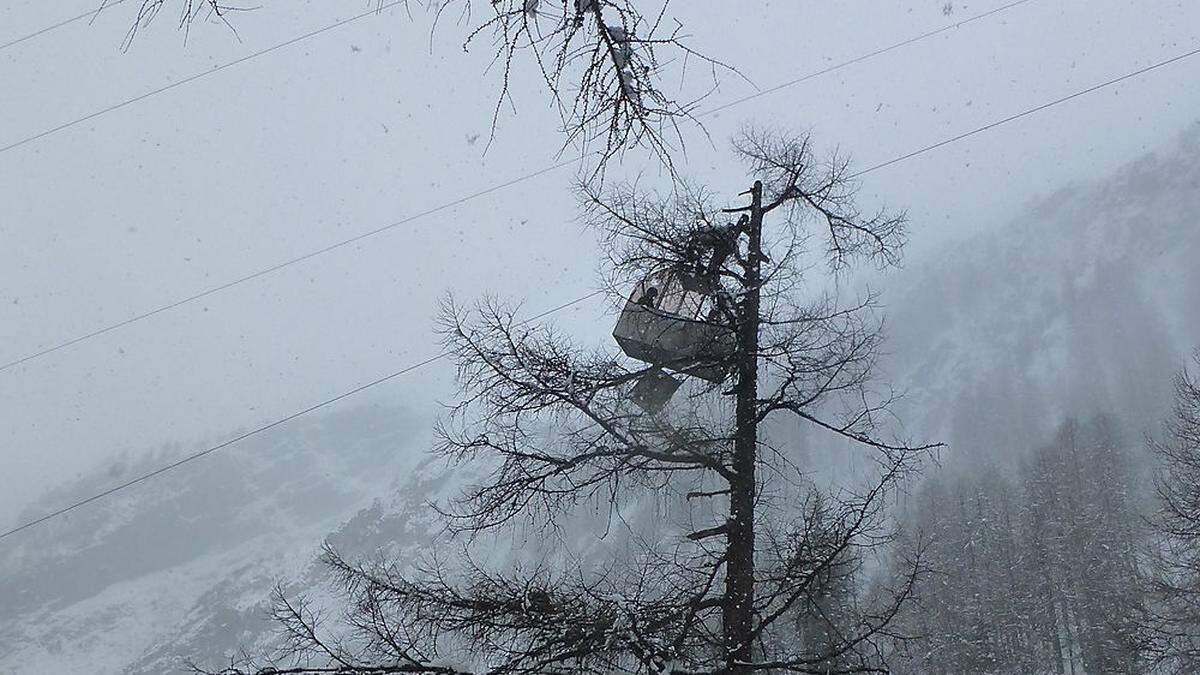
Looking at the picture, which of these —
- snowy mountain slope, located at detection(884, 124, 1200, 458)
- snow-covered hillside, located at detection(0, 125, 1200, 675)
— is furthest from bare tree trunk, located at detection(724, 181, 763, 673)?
snowy mountain slope, located at detection(884, 124, 1200, 458)

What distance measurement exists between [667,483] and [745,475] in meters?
0.44

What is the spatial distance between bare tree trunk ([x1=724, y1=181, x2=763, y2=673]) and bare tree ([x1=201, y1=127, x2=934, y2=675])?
0.01 metres

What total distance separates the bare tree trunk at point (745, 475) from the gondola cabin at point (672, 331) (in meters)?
0.13

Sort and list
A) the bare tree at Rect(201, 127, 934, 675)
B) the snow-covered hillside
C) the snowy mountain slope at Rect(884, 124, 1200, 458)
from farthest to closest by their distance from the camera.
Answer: the snow-covered hillside
the snowy mountain slope at Rect(884, 124, 1200, 458)
the bare tree at Rect(201, 127, 934, 675)

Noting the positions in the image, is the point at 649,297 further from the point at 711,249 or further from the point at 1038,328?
the point at 1038,328

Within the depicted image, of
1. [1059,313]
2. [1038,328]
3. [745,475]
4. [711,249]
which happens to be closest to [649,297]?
[711,249]

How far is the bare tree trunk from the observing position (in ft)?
17.5

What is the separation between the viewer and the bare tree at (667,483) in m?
4.92

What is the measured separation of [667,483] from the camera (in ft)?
18.9

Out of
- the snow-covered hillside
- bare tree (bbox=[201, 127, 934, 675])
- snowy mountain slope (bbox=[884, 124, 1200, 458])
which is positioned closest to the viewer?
bare tree (bbox=[201, 127, 934, 675])

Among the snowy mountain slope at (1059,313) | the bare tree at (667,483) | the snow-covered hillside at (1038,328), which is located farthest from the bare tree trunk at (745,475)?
the snowy mountain slope at (1059,313)

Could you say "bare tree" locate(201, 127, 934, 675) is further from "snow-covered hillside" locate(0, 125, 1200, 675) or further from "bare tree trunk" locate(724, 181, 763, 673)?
"snow-covered hillside" locate(0, 125, 1200, 675)

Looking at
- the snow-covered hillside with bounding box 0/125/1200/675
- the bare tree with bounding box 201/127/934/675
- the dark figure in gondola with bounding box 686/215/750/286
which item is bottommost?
the bare tree with bounding box 201/127/934/675

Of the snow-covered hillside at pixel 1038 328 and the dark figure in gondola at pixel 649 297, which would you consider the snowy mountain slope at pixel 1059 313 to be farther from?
the dark figure in gondola at pixel 649 297
